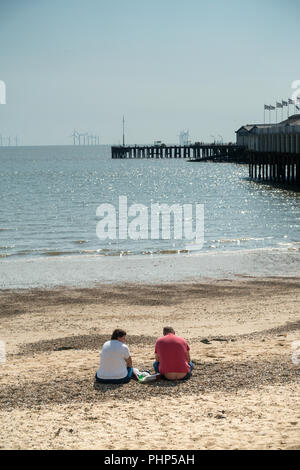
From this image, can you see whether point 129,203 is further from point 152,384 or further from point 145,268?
point 152,384

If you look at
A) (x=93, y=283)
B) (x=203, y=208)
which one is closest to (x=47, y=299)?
(x=93, y=283)

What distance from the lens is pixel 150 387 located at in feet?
32.9

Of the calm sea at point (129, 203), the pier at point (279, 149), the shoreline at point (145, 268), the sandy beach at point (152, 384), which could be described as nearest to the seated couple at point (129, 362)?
Result: the sandy beach at point (152, 384)

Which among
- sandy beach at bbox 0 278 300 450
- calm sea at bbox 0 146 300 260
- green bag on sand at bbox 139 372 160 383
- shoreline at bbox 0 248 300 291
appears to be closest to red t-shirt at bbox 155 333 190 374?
green bag on sand at bbox 139 372 160 383

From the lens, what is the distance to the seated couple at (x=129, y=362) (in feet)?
33.4

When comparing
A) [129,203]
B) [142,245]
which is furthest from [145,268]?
[129,203]

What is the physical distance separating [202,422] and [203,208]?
4328cm

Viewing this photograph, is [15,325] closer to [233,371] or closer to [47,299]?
[47,299]

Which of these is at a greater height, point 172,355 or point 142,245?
point 172,355

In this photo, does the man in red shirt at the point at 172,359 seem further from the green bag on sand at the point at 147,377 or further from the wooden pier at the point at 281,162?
the wooden pier at the point at 281,162

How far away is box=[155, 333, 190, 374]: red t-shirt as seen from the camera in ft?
33.5

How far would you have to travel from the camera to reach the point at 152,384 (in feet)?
33.4

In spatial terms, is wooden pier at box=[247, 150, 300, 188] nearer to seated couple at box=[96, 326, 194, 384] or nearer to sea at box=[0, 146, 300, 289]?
sea at box=[0, 146, 300, 289]

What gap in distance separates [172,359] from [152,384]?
46 centimetres
